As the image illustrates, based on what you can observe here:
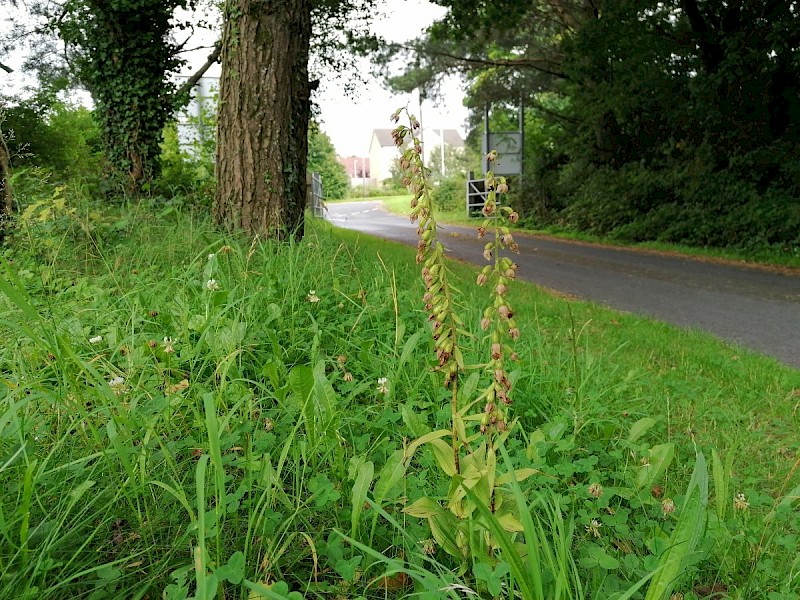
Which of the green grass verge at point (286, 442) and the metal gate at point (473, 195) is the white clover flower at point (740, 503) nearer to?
the green grass verge at point (286, 442)

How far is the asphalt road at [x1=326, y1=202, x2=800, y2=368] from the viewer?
6277 millimetres

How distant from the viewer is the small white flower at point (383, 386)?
107 inches

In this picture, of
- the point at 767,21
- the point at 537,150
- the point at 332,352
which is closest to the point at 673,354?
the point at 332,352

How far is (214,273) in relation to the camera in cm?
368

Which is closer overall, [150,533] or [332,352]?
[150,533]

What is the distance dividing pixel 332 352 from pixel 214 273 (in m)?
0.96

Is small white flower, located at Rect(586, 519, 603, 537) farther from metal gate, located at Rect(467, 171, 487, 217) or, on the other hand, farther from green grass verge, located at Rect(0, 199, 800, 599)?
metal gate, located at Rect(467, 171, 487, 217)

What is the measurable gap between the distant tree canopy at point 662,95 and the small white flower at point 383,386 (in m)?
12.3

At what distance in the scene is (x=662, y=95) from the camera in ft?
49.1

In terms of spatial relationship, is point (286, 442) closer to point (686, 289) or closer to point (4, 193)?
point (4, 193)

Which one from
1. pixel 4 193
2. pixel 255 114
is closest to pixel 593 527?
pixel 255 114

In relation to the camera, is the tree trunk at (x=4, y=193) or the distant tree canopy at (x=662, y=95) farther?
the distant tree canopy at (x=662, y=95)

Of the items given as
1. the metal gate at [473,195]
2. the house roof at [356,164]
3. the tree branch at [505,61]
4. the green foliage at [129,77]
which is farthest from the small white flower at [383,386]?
the house roof at [356,164]

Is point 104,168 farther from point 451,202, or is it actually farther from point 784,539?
point 451,202
